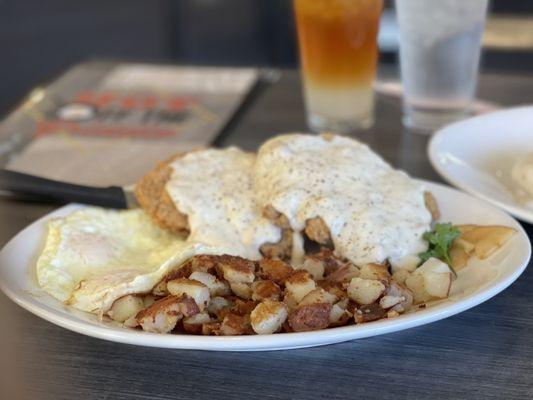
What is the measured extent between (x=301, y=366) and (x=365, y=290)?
126 millimetres

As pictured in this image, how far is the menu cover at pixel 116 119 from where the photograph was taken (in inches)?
66.6

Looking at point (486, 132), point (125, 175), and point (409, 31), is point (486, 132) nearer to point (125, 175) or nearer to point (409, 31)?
point (409, 31)

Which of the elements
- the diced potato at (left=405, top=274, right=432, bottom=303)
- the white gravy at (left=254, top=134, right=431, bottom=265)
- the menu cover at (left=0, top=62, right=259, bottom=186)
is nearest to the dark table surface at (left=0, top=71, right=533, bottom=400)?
the diced potato at (left=405, top=274, right=432, bottom=303)

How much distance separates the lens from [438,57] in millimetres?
1716

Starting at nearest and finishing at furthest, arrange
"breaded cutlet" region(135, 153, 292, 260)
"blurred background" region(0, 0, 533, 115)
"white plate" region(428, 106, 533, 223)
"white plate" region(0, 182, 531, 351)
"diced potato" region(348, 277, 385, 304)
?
"white plate" region(0, 182, 531, 351) < "diced potato" region(348, 277, 385, 304) < "breaded cutlet" region(135, 153, 292, 260) < "white plate" region(428, 106, 533, 223) < "blurred background" region(0, 0, 533, 115)

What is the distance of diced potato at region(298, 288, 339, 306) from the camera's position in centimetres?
98

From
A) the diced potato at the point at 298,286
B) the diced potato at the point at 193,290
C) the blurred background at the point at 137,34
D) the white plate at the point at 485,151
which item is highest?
the diced potato at the point at 193,290

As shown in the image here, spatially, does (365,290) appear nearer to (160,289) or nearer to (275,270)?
(275,270)

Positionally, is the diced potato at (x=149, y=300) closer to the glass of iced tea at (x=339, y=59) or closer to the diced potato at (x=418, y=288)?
the diced potato at (x=418, y=288)

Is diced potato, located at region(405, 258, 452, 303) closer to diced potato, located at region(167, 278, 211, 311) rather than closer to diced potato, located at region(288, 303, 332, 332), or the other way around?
diced potato, located at region(288, 303, 332, 332)

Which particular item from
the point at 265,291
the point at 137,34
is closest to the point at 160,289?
the point at 265,291

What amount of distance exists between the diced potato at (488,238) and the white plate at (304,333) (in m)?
0.01

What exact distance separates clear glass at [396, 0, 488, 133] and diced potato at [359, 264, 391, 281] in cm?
76

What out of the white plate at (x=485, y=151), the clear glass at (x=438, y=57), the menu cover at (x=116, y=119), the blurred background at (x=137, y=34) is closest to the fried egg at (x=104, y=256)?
the menu cover at (x=116, y=119)
